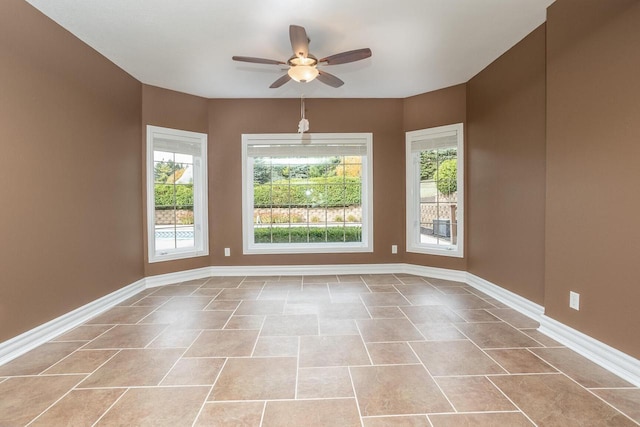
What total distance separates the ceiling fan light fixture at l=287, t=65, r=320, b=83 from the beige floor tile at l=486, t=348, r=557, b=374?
2.62m

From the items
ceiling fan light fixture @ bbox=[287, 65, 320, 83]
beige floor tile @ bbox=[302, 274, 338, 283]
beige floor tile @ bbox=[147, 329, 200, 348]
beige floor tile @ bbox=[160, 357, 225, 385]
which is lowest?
beige floor tile @ bbox=[160, 357, 225, 385]

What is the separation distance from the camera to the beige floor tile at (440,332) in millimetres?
2328

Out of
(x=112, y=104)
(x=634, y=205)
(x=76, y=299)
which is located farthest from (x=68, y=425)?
(x=634, y=205)

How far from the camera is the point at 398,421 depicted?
1454mm

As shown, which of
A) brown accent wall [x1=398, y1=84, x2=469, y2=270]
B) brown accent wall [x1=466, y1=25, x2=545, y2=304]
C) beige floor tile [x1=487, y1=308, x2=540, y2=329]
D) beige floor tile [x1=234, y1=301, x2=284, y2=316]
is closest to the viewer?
beige floor tile [x1=487, y1=308, x2=540, y2=329]

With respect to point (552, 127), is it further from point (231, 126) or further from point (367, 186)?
point (231, 126)

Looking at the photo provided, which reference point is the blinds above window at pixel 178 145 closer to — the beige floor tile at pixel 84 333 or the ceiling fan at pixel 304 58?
the ceiling fan at pixel 304 58

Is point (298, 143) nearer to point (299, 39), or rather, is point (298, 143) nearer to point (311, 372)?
point (299, 39)

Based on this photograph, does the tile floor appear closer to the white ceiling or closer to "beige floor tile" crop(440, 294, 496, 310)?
"beige floor tile" crop(440, 294, 496, 310)

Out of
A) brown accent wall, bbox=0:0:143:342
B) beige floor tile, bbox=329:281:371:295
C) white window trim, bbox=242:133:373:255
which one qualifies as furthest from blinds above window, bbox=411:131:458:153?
brown accent wall, bbox=0:0:143:342

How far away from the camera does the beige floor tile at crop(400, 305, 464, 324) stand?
2680 mm

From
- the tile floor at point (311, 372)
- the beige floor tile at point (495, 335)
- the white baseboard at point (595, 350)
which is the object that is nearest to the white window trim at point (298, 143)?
the tile floor at point (311, 372)

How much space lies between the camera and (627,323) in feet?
5.94

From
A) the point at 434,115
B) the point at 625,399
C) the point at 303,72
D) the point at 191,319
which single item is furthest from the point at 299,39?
the point at 625,399
